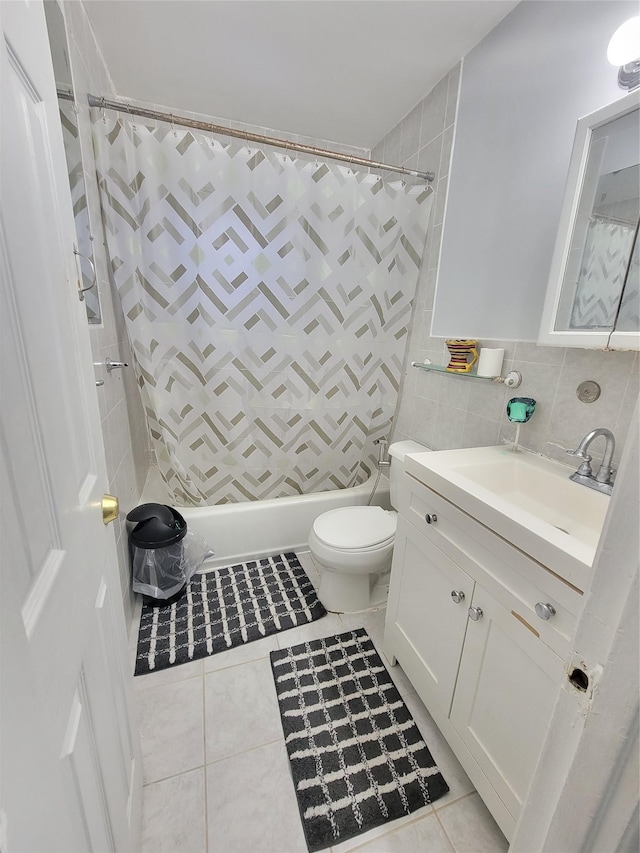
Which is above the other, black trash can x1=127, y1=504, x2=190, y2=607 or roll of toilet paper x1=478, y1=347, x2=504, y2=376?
roll of toilet paper x1=478, y1=347, x2=504, y2=376

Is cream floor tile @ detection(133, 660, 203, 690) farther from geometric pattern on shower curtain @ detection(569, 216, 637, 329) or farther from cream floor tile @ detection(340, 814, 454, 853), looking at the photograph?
geometric pattern on shower curtain @ detection(569, 216, 637, 329)

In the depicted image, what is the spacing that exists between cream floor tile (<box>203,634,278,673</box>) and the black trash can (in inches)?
15.6

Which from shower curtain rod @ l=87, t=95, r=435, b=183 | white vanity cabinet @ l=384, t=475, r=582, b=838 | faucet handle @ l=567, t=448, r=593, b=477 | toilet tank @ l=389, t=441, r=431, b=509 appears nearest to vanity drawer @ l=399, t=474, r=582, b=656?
white vanity cabinet @ l=384, t=475, r=582, b=838

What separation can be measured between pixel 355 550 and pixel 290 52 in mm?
2203

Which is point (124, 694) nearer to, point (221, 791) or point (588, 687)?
point (221, 791)

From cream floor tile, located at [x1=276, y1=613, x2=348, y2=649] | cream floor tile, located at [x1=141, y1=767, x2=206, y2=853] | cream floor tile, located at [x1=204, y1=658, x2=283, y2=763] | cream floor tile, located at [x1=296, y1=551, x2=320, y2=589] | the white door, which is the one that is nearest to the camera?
the white door

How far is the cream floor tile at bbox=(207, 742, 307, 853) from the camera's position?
Answer: 922 millimetres

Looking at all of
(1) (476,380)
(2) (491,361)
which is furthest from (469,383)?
(2) (491,361)

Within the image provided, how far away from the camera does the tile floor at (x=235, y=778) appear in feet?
3.06

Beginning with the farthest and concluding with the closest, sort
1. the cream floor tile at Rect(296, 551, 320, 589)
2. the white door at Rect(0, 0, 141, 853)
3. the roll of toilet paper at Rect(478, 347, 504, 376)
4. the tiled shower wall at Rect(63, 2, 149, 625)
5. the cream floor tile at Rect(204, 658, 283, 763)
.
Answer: the cream floor tile at Rect(296, 551, 320, 589)
the roll of toilet paper at Rect(478, 347, 504, 376)
the tiled shower wall at Rect(63, 2, 149, 625)
the cream floor tile at Rect(204, 658, 283, 763)
the white door at Rect(0, 0, 141, 853)

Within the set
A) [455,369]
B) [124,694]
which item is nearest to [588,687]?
[124,694]

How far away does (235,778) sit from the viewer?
1.05m

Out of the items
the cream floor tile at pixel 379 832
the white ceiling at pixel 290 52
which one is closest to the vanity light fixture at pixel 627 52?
the white ceiling at pixel 290 52

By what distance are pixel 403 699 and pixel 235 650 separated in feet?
2.26
